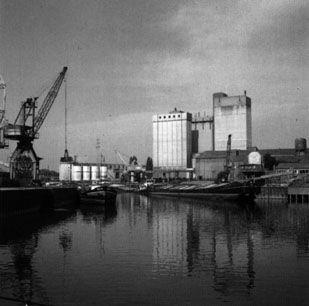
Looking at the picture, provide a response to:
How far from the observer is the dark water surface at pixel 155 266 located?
20469 millimetres

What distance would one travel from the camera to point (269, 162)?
168m

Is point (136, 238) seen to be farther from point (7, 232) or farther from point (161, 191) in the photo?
point (161, 191)

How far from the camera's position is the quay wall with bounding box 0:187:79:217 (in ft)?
173

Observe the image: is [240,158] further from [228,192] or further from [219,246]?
[219,246]

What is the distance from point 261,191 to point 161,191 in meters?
39.4

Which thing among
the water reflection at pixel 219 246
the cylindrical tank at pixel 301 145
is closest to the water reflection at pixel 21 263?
the water reflection at pixel 219 246

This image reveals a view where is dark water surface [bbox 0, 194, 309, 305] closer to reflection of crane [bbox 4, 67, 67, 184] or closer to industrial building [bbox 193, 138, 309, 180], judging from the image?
reflection of crane [bbox 4, 67, 67, 184]

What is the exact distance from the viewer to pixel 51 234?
41.8m

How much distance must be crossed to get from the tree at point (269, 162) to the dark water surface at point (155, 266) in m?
125

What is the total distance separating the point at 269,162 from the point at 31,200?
12147cm

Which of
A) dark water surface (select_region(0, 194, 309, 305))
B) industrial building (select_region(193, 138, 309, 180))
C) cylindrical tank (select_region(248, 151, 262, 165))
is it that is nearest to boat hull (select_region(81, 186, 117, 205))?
dark water surface (select_region(0, 194, 309, 305))

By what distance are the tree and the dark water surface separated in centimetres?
12520

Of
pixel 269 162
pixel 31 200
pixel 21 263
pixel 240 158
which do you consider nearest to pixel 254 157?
pixel 269 162

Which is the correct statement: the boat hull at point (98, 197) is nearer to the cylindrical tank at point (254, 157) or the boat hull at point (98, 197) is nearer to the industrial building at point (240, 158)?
the industrial building at point (240, 158)
